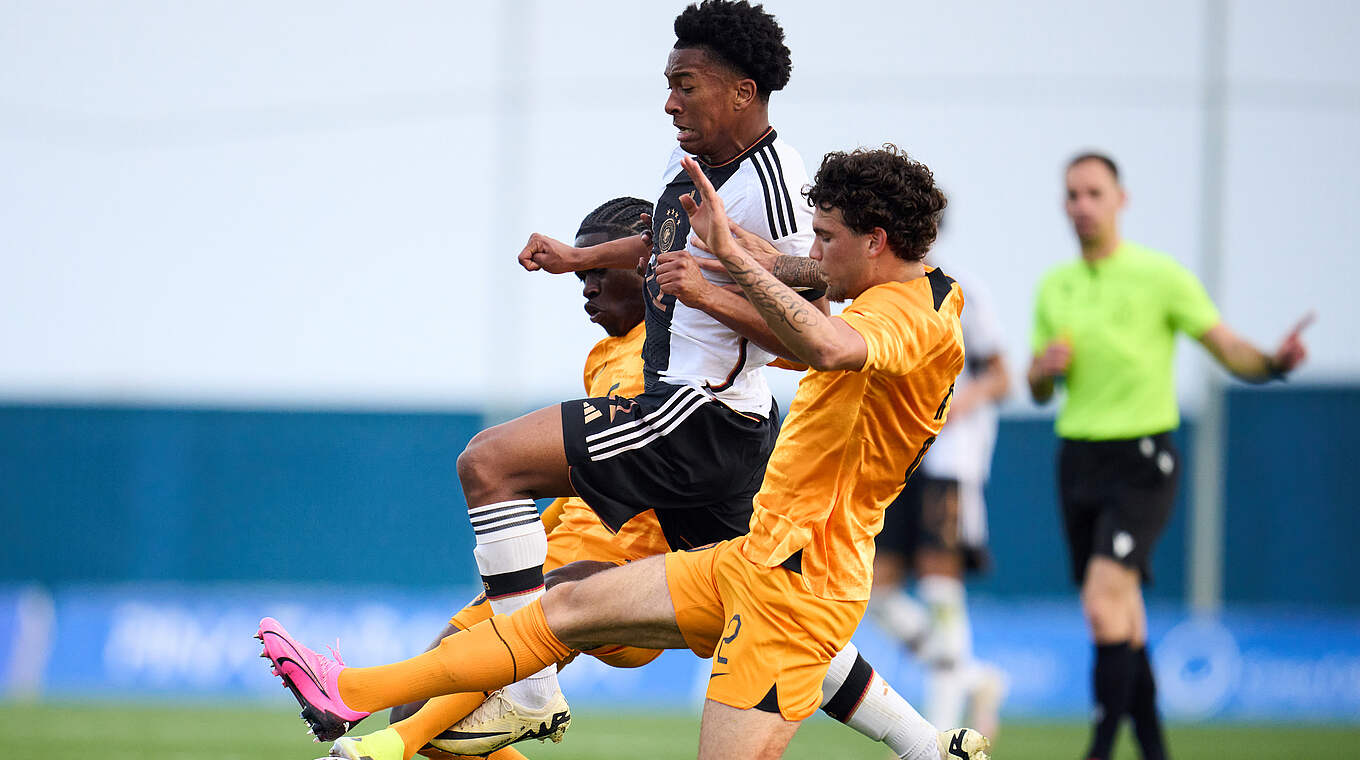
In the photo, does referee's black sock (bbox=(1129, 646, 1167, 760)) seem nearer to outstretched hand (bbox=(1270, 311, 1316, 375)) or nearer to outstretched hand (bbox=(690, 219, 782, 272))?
outstretched hand (bbox=(1270, 311, 1316, 375))

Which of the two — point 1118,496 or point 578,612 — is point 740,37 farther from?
point 1118,496

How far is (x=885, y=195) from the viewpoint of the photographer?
4.60 metres

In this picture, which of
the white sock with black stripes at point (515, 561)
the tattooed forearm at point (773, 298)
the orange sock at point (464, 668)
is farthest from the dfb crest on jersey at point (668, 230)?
the orange sock at point (464, 668)

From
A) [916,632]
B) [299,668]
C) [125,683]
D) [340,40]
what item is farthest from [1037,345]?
[340,40]

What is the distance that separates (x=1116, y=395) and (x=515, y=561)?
3.66m

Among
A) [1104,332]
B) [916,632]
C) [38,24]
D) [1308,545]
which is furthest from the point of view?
[38,24]

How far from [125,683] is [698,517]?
8.62 metres

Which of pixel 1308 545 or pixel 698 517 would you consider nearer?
pixel 698 517

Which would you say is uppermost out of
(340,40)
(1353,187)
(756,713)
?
(340,40)

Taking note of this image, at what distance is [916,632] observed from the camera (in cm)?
902

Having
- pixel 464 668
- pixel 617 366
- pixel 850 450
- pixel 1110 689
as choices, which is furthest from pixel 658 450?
pixel 1110 689

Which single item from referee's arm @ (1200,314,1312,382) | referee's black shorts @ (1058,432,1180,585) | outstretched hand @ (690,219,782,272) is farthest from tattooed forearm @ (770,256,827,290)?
referee's black shorts @ (1058,432,1180,585)

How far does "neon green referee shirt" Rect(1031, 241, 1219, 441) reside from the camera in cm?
756

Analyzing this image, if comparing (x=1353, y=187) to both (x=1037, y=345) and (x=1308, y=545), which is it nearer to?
(x=1308, y=545)
